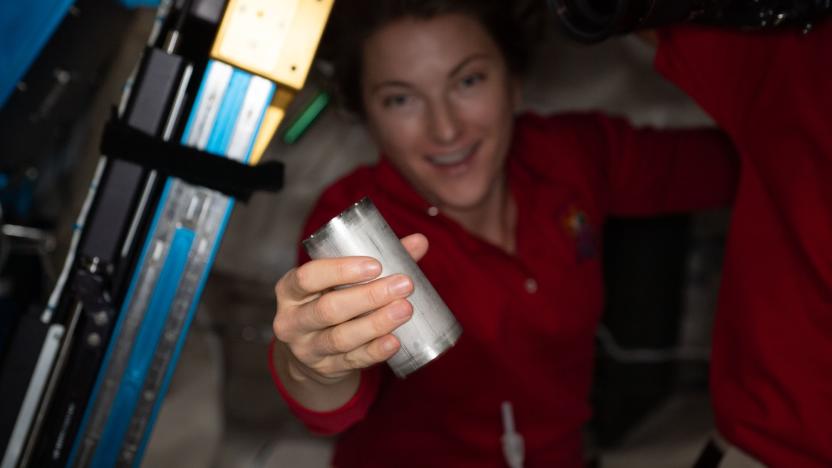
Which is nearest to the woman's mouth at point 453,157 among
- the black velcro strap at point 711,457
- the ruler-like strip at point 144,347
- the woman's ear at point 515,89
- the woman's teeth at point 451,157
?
the woman's teeth at point 451,157

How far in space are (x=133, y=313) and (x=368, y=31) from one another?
0.47 meters

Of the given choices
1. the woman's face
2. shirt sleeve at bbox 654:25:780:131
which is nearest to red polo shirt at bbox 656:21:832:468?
shirt sleeve at bbox 654:25:780:131

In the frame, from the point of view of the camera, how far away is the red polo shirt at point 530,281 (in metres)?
0.98

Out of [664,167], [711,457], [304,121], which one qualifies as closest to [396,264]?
[711,457]

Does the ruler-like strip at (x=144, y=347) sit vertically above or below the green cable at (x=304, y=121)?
below

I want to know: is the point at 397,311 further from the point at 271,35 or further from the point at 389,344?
the point at 271,35

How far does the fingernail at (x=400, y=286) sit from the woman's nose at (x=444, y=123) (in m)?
0.41

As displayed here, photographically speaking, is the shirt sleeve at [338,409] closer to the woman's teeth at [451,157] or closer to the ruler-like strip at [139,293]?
the ruler-like strip at [139,293]

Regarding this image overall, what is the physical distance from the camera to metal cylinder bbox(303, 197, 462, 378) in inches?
21.7

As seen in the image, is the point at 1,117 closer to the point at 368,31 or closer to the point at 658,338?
the point at 368,31

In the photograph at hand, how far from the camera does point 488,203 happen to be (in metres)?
1.10

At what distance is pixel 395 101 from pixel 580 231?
1.10ft

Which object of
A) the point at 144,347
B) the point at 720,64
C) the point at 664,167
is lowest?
the point at 144,347

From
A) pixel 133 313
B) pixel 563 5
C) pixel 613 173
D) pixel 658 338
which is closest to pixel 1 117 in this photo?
pixel 133 313
